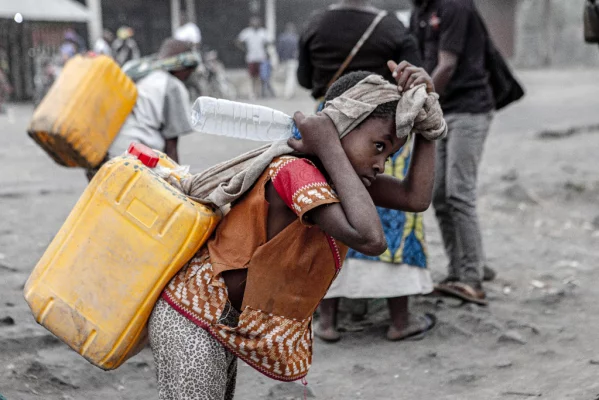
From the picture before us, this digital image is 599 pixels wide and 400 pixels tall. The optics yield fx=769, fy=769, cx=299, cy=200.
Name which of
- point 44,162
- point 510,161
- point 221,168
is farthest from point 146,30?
point 221,168

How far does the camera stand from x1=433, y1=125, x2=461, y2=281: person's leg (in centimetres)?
457

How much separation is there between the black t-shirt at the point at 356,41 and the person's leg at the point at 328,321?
3.90 ft

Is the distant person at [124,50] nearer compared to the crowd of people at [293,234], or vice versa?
the crowd of people at [293,234]

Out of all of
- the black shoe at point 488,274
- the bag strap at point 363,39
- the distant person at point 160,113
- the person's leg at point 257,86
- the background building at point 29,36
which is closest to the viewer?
the bag strap at point 363,39

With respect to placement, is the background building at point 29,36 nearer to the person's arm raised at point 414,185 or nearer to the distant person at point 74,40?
the distant person at point 74,40

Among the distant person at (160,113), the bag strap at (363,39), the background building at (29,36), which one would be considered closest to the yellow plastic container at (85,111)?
the distant person at (160,113)

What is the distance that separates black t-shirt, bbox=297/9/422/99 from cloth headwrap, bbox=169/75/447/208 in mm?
1712

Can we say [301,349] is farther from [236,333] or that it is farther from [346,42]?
[346,42]

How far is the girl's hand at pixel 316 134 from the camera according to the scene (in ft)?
6.82

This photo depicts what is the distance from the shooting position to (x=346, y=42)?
3.88 meters

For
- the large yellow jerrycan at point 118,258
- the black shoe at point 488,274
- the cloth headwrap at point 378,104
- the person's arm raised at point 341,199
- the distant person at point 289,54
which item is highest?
the cloth headwrap at point 378,104

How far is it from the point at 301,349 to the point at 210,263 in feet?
1.26

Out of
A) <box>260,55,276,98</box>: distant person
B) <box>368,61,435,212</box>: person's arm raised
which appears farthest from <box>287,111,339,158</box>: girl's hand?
<box>260,55,276,98</box>: distant person

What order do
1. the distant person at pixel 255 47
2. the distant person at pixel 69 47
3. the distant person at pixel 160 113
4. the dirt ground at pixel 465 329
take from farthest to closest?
the distant person at pixel 69 47
the distant person at pixel 255 47
the distant person at pixel 160 113
the dirt ground at pixel 465 329
